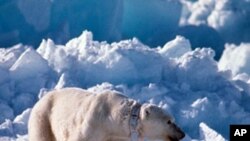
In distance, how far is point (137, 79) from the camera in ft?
42.4

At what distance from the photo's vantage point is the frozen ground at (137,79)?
1180 cm

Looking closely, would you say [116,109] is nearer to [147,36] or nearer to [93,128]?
[93,128]

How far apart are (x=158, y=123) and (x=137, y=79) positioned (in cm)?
910

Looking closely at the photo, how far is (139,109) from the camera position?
12.6ft

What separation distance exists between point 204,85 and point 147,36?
8.13 meters

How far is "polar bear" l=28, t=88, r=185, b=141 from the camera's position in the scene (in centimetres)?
383

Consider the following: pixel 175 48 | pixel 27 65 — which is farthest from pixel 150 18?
pixel 27 65

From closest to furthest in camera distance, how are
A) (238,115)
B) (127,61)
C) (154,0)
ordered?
(238,115)
(127,61)
(154,0)

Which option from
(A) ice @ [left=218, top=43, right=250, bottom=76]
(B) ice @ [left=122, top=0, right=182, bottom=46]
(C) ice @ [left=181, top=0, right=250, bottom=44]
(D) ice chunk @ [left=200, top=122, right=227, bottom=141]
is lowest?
(D) ice chunk @ [left=200, top=122, right=227, bottom=141]

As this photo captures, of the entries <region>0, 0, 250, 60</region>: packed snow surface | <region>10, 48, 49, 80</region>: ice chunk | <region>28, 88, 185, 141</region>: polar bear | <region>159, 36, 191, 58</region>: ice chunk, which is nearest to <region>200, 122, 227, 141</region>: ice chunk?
<region>28, 88, 185, 141</region>: polar bear

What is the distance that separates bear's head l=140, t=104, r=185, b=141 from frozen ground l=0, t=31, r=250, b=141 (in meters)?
7.56

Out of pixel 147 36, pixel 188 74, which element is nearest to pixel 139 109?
pixel 188 74

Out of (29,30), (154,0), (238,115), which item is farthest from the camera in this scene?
(154,0)

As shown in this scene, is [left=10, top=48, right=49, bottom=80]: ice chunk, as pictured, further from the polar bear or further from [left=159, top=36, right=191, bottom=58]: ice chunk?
the polar bear
